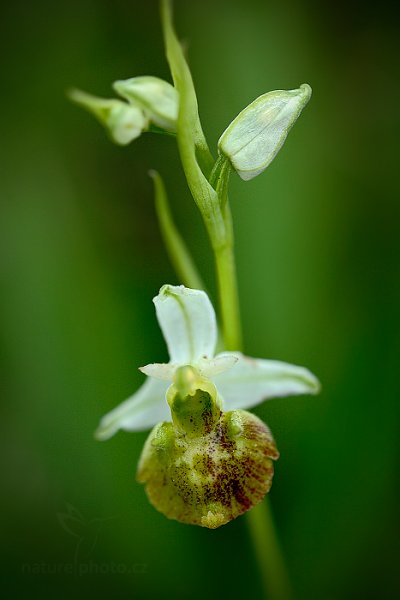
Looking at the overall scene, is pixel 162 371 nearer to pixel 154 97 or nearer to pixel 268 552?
pixel 154 97

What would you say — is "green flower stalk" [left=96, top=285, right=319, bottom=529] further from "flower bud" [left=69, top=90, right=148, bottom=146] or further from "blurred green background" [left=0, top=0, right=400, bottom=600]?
"blurred green background" [left=0, top=0, right=400, bottom=600]

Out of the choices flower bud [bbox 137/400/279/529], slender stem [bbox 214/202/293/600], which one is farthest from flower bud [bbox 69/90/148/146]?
flower bud [bbox 137/400/279/529]

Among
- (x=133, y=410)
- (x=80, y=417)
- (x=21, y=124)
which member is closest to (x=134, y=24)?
(x=21, y=124)

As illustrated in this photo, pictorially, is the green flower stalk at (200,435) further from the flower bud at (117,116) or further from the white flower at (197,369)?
the flower bud at (117,116)

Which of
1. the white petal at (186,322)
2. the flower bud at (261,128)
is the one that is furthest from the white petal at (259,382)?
the flower bud at (261,128)

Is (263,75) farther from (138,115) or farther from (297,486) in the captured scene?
(297,486)

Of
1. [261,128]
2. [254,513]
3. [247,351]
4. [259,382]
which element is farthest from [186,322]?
[247,351]
